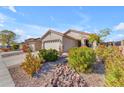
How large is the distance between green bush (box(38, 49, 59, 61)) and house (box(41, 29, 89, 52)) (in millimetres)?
130


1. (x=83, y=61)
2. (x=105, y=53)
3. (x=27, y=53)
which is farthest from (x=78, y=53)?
(x=27, y=53)

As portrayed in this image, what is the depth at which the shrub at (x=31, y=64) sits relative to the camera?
5.04 metres

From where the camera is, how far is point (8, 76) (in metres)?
4.90

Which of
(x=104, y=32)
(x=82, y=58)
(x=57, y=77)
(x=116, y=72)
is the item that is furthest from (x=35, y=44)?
(x=116, y=72)

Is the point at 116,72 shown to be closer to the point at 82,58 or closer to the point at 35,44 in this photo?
the point at 82,58

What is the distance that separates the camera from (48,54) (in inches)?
208

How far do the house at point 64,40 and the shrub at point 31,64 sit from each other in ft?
1.21

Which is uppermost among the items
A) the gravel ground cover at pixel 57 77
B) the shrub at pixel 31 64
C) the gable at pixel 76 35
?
the gable at pixel 76 35

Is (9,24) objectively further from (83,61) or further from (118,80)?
(118,80)

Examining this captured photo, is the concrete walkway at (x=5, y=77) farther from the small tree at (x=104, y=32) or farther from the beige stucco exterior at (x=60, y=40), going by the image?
the small tree at (x=104, y=32)

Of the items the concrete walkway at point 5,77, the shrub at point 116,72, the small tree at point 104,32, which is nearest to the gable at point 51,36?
the small tree at point 104,32

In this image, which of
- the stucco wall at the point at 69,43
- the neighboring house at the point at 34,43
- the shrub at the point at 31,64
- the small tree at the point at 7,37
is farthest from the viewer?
the shrub at the point at 31,64

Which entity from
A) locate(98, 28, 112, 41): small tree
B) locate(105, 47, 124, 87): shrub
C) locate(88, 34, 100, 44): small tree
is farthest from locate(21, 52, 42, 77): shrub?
locate(105, 47, 124, 87): shrub

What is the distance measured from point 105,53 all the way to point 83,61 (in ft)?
1.63
